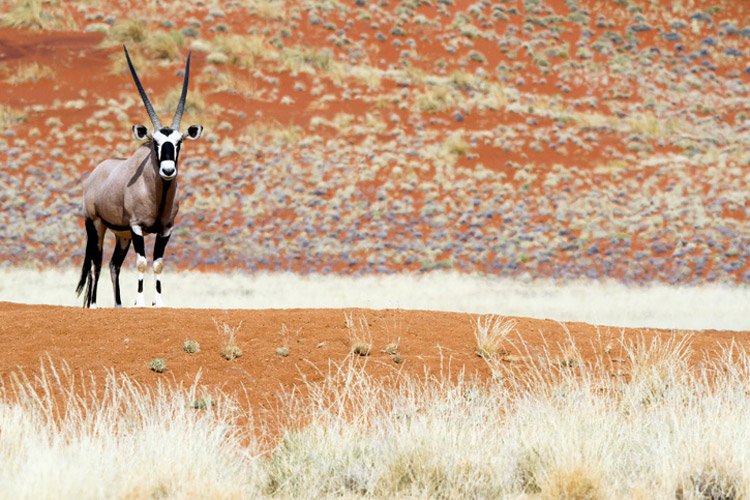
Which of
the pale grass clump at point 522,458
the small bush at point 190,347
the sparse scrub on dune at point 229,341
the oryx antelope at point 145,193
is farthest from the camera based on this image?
the oryx antelope at point 145,193

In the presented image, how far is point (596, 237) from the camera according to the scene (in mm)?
31922

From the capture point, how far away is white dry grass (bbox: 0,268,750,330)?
21109 mm

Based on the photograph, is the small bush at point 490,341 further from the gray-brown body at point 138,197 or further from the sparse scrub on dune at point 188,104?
the sparse scrub on dune at point 188,104

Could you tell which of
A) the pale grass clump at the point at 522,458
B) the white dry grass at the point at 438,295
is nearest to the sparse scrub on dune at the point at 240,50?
the white dry grass at the point at 438,295

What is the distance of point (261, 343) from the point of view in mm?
10805

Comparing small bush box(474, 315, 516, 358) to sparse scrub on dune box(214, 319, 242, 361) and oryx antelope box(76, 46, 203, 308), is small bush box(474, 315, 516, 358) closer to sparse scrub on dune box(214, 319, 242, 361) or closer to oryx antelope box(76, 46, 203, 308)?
sparse scrub on dune box(214, 319, 242, 361)

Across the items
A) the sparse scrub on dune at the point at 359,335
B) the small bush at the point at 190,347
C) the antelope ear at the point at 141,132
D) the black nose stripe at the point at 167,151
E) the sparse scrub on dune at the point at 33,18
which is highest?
the sparse scrub on dune at the point at 33,18

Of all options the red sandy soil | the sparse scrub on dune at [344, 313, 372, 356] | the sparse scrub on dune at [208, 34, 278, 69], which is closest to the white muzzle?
the red sandy soil

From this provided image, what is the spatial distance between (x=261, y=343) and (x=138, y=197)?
14.9 feet

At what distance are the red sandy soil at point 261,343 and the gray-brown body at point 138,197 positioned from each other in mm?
2211

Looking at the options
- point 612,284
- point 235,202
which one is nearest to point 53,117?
point 235,202

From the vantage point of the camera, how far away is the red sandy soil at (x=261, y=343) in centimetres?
991

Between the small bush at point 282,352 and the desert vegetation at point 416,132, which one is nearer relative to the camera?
the small bush at point 282,352

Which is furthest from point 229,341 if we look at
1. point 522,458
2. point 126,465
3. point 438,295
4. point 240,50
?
point 240,50
